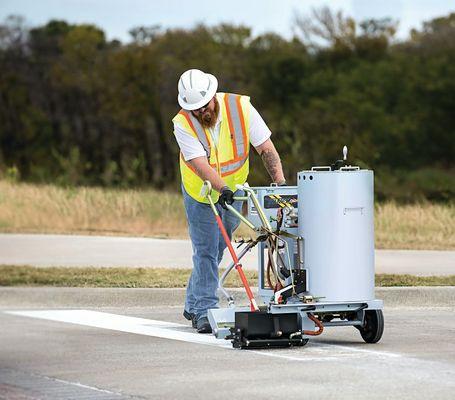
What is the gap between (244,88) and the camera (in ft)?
202

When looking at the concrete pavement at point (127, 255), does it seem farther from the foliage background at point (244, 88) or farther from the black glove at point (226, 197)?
the foliage background at point (244, 88)

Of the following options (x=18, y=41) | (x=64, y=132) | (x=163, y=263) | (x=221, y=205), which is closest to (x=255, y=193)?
(x=221, y=205)

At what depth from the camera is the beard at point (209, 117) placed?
1041 centimetres

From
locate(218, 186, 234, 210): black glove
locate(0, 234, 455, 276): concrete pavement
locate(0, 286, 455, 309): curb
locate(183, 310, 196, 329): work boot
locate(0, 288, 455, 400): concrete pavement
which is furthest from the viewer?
locate(0, 234, 455, 276): concrete pavement

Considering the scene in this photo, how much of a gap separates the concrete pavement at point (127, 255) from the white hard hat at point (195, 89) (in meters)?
4.66

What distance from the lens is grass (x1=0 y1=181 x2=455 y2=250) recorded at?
19.6 metres

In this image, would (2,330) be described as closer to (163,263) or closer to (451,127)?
(163,263)

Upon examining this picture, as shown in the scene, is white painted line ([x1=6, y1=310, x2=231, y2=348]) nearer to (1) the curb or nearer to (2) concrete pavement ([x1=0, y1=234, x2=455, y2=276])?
(1) the curb

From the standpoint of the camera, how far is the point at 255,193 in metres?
10.1

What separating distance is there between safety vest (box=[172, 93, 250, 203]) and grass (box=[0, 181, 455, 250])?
7.56 meters

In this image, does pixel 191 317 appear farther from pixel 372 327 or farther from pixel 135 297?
pixel 135 297

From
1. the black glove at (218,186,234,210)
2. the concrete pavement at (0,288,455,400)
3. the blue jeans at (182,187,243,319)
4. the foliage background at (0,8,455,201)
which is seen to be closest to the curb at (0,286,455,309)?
the concrete pavement at (0,288,455,400)

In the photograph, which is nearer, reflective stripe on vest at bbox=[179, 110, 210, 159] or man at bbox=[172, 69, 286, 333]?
man at bbox=[172, 69, 286, 333]

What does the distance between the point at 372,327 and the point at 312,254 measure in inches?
32.0
